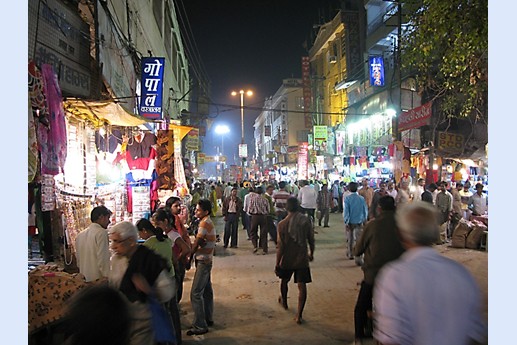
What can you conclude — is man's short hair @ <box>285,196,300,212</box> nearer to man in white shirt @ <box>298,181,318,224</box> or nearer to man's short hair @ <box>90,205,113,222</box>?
man's short hair @ <box>90,205,113,222</box>

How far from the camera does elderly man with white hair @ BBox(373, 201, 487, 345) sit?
2805mm

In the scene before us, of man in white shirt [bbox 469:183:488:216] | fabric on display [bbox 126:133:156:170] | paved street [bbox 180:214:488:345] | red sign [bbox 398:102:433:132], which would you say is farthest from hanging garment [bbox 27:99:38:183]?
red sign [bbox 398:102:433:132]

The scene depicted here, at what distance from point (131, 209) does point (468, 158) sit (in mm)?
13298

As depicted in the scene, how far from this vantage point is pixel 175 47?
99.0ft

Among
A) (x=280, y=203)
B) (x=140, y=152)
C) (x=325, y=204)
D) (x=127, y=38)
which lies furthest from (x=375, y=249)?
(x=325, y=204)

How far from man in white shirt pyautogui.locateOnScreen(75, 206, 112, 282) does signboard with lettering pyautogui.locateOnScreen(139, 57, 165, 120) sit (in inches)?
283

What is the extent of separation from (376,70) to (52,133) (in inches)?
821

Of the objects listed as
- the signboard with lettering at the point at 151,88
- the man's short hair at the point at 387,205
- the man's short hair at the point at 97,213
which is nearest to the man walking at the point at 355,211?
Result: the man's short hair at the point at 387,205

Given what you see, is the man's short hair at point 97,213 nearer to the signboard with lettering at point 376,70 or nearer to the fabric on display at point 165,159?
the fabric on display at point 165,159

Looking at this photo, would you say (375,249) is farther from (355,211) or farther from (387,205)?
(355,211)

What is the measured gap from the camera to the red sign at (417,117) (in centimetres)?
1526

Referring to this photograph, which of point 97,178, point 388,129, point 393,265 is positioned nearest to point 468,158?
point 388,129

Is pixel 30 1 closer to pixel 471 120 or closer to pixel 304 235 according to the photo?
pixel 304 235

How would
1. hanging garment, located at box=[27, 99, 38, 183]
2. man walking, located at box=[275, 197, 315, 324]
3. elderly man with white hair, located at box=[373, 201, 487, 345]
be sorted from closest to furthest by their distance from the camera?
elderly man with white hair, located at box=[373, 201, 487, 345] → hanging garment, located at box=[27, 99, 38, 183] → man walking, located at box=[275, 197, 315, 324]
